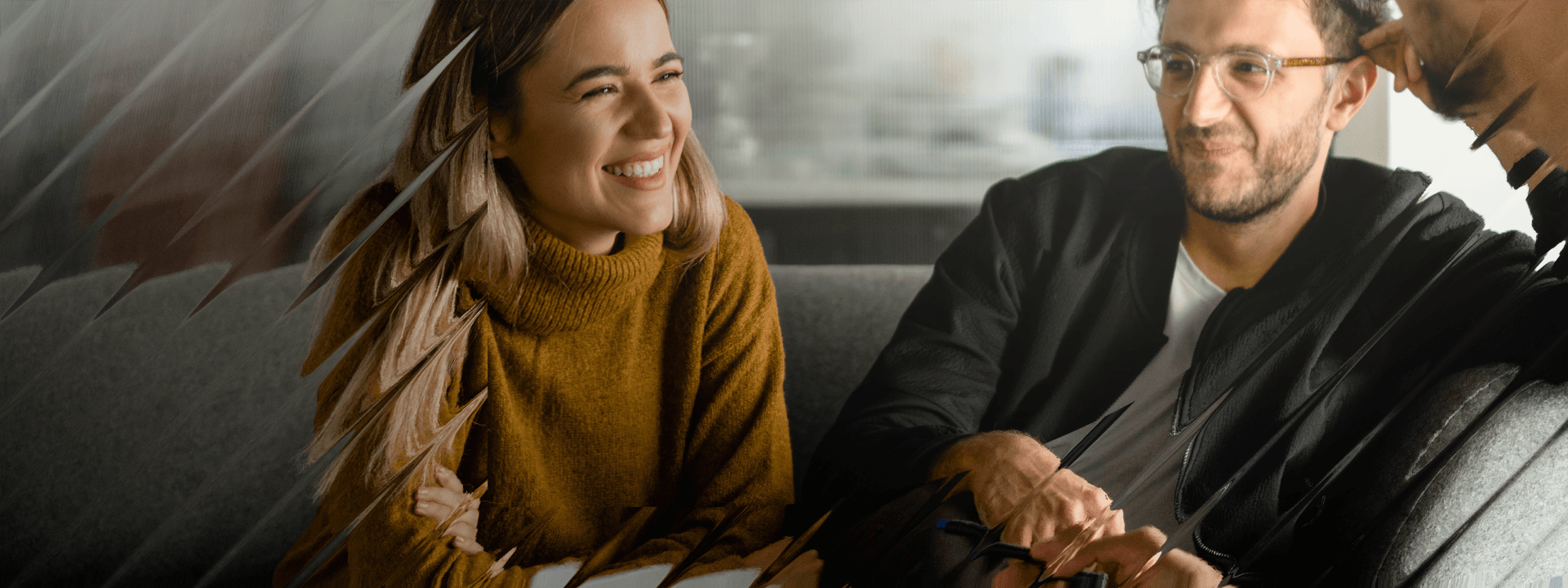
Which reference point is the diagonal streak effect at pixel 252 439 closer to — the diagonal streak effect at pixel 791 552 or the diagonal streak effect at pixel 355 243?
the diagonal streak effect at pixel 355 243

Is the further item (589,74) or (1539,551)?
(1539,551)

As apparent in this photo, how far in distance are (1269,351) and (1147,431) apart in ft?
0.51

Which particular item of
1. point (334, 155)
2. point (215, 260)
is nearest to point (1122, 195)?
point (334, 155)

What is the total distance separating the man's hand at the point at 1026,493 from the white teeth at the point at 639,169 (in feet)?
1.42

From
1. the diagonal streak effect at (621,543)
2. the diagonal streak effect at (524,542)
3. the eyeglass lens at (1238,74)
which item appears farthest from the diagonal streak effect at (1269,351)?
the diagonal streak effect at (524,542)

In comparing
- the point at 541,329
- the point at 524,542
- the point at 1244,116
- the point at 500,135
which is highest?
the point at 500,135

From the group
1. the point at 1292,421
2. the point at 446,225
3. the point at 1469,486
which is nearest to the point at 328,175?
the point at 446,225

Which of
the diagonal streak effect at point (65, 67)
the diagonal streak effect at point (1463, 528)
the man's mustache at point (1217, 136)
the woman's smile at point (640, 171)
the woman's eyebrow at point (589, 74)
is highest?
the diagonal streak effect at point (65, 67)

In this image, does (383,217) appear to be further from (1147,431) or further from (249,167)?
(1147,431)

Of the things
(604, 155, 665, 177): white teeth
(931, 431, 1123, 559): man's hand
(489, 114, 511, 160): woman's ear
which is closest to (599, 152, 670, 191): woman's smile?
(604, 155, 665, 177): white teeth

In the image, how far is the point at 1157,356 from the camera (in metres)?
1.02

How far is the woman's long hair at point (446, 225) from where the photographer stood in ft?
3.18

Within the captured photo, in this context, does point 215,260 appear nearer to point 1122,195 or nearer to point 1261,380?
point 1122,195

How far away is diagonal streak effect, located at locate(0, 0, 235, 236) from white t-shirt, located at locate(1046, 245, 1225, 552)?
40.7 inches
